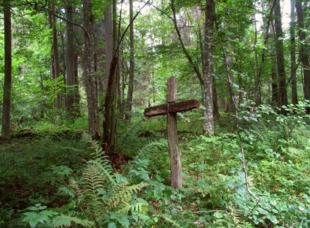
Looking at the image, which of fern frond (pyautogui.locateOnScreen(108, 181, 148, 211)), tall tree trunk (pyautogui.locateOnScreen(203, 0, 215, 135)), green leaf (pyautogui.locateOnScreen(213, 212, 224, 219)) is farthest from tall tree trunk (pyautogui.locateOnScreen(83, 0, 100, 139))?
green leaf (pyautogui.locateOnScreen(213, 212, 224, 219))

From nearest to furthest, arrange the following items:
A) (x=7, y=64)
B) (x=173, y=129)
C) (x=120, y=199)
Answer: (x=120, y=199) → (x=173, y=129) → (x=7, y=64)

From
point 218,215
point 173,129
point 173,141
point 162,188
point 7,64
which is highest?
point 7,64

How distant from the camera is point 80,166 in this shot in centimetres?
495

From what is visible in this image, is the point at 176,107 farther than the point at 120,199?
Yes

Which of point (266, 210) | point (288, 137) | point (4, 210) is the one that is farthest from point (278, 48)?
point (4, 210)

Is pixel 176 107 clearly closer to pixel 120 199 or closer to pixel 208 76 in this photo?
pixel 120 199

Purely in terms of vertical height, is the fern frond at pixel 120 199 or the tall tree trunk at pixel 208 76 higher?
the tall tree trunk at pixel 208 76

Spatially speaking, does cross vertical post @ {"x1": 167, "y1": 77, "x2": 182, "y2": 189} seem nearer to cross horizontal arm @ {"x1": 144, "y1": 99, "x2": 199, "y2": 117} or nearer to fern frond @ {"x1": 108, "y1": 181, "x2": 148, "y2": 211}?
cross horizontal arm @ {"x1": 144, "y1": 99, "x2": 199, "y2": 117}

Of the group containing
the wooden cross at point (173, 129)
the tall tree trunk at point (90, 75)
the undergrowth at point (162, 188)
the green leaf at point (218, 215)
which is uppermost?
the tall tree trunk at point (90, 75)

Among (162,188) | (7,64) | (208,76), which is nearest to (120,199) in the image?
(162,188)

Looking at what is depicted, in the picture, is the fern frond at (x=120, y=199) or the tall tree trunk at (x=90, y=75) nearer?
the fern frond at (x=120, y=199)

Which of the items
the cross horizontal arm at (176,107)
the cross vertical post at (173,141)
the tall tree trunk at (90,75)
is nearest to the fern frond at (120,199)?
the cross vertical post at (173,141)

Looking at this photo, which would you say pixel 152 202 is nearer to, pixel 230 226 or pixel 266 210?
pixel 230 226

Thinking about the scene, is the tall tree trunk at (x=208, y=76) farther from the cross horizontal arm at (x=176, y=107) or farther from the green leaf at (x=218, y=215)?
the green leaf at (x=218, y=215)
